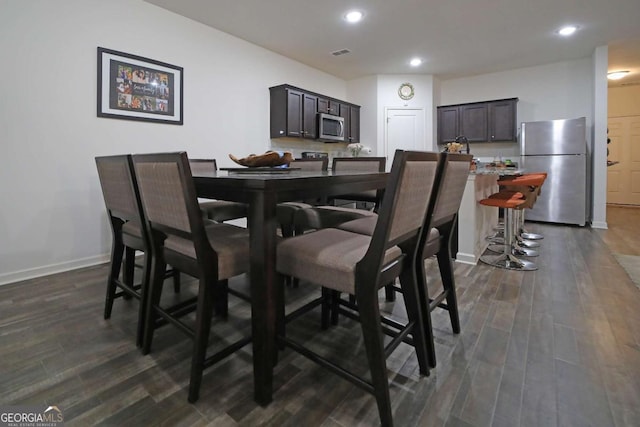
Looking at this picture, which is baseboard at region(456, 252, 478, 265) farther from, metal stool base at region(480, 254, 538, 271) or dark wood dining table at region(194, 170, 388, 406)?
dark wood dining table at region(194, 170, 388, 406)

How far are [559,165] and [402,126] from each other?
249cm

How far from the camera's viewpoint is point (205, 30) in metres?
3.64

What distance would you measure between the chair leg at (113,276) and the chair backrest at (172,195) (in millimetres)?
731

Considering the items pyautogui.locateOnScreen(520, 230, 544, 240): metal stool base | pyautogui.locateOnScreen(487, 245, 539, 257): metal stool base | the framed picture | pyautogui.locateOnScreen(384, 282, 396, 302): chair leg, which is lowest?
pyautogui.locateOnScreen(384, 282, 396, 302): chair leg

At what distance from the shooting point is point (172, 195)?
1.15 metres

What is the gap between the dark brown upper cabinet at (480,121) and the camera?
541 cm

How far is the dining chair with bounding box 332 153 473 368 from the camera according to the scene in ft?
4.43

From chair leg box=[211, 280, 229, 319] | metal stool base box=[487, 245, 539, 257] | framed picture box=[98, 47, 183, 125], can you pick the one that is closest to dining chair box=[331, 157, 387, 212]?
chair leg box=[211, 280, 229, 319]

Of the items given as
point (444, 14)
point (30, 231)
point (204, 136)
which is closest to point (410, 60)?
point (444, 14)

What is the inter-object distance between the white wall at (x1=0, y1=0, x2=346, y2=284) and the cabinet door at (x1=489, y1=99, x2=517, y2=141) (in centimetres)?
474

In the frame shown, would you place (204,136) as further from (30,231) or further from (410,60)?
(410,60)

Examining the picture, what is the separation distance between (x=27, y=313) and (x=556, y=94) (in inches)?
274

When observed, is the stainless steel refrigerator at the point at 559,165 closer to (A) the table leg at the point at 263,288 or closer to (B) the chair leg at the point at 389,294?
(B) the chair leg at the point at 389,294

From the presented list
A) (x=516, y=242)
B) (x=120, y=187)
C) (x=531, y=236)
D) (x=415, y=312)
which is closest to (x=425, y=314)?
(x=415, y=312)
